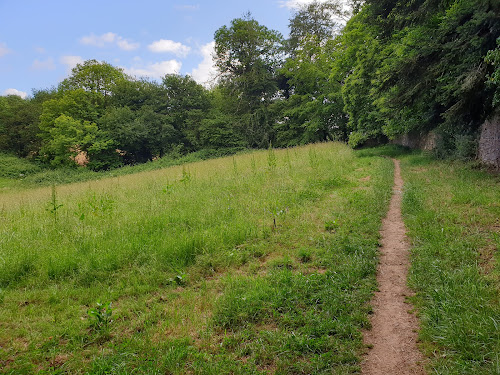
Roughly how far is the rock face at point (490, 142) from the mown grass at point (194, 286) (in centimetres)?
479

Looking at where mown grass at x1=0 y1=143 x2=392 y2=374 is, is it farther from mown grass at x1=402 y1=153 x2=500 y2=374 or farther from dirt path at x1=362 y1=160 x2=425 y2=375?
mown grass at x1=402 y1=153 x2=500 y2=374

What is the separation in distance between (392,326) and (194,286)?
2620 millimetres

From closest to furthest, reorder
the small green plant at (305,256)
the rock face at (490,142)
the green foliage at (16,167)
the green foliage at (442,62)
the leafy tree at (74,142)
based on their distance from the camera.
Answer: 1. the small green plant at (305,256)
2. the green foliage at (442,62)
3. the rock face at (490,142)
4. the green foliage at (16,167)
5. the leafy tree at (74,142)

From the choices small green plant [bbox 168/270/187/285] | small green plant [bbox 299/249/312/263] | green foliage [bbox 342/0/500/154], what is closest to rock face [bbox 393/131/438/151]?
green foliage [bbox 342/0/500/154]

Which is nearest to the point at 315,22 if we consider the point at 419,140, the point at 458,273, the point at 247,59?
the point at 247,59

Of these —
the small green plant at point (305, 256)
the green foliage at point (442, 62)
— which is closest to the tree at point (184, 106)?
the green foliage at point (442, 62)

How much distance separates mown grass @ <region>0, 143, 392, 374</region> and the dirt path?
15 centimetres

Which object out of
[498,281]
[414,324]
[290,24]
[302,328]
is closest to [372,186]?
[498,281]

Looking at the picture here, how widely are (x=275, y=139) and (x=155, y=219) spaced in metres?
29.3

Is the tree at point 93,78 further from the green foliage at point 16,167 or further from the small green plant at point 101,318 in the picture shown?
the small green plant at point 101,318

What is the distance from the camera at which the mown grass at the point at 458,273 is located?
2.49 metres

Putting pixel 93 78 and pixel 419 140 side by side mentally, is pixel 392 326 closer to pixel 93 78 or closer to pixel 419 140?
pixel 419 140

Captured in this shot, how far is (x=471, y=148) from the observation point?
34.7ft

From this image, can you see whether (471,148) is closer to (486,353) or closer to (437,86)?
(437,86)
